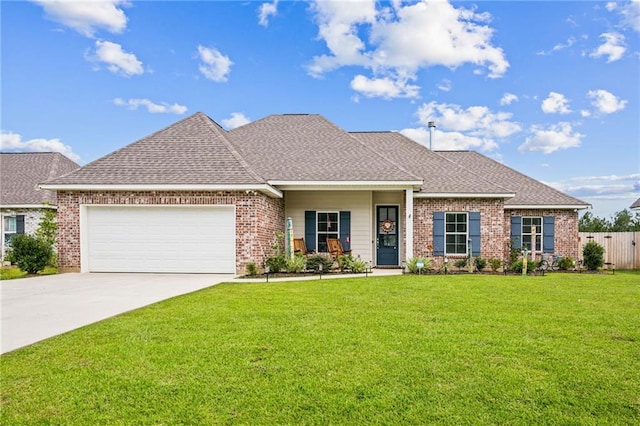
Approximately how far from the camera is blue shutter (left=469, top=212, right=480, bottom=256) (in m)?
15.9

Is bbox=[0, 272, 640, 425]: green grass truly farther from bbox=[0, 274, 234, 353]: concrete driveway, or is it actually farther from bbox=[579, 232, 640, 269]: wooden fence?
bbox=[579, 232, 640, 269]: wooden fence

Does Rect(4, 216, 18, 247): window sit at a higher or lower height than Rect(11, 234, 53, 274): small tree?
higher

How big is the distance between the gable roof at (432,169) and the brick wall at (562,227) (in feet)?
4.44

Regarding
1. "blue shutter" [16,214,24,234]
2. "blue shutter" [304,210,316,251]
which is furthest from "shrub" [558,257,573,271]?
"blue shutter" [16,214,24,234]

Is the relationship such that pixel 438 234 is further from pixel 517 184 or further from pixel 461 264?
pixel 517 184

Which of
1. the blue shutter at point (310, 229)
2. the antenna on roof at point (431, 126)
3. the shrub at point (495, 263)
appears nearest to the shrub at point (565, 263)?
the shrub at point (495, 263)

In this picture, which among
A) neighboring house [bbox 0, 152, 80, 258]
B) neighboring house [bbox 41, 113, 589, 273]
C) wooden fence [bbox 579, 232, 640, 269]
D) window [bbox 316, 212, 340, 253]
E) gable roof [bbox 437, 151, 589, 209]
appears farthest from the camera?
wooden fence [bbox 579, 232, 640, 269]

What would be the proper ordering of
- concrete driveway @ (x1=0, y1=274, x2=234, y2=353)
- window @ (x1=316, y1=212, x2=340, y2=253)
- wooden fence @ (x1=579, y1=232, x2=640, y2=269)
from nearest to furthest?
concrete driveway @ (x1=0, y1=274, x2=234, y2=353)
window @ (x1=316, y1=212, x2=340, y2=253)
wooden fence @ (x1=579, y1=232, x2=640, y2=269)

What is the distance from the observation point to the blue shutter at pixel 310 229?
16.5 m

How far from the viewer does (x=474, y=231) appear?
15.9m

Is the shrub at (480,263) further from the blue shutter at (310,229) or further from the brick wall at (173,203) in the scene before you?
the brick wall at (173,203)

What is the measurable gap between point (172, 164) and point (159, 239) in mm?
2464

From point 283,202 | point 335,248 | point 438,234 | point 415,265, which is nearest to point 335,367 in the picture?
point 415,265

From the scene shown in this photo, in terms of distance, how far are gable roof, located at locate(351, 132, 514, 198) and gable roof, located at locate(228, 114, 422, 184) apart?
0.88 m
